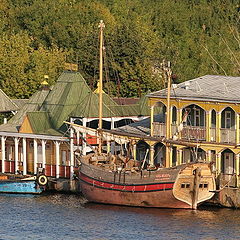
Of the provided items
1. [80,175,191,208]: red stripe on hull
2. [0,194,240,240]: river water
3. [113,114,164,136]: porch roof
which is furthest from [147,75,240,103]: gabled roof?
[0,194,240,240]: river water

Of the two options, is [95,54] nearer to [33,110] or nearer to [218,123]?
[33,110]

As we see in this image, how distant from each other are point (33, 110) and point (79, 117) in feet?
32.3

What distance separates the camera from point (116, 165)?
99250 mm

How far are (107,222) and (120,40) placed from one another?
6278 cm

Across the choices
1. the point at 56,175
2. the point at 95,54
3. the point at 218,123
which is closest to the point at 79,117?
the point at 56,175

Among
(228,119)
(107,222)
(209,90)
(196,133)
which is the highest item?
(209,90)

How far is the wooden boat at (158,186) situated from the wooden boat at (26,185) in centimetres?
824

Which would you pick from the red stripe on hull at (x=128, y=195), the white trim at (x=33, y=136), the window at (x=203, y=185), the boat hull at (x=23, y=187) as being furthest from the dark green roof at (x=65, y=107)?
the window at (x=203, y=185)

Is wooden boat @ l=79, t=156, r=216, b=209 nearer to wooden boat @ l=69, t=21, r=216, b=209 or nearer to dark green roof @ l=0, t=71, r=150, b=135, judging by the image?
wooden boat @ l=69, t=21, r=216, b=209

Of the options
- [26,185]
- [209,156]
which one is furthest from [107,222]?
[26,185]

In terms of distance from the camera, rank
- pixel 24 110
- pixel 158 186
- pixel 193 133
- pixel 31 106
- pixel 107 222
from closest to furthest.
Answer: pixel 107 222 → pixel 158 186 → pixel 193 133 → pixel 31 106 → pixel 24 110

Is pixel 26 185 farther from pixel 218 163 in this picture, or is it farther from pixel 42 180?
pixel 218 163

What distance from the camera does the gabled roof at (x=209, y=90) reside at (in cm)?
9750

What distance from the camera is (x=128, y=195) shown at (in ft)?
320
